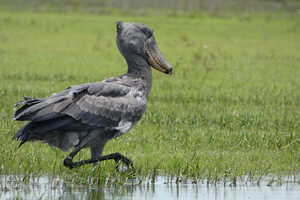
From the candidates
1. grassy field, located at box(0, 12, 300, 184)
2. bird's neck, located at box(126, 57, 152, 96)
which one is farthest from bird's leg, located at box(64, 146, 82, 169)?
bird's neck, located at box(126, 57, 152, 96)

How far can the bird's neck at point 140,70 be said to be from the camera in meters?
8.35

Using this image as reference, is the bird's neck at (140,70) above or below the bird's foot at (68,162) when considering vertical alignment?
above

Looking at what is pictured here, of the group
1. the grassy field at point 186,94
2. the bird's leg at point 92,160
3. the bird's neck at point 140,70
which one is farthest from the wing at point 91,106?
the grassy field at point 186,94

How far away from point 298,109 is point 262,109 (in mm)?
796

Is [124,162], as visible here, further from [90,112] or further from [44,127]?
[44,127]

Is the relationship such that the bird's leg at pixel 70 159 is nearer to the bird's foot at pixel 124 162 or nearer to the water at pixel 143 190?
the water at pixel 143 190

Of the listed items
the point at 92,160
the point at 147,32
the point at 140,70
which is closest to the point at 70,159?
the point at 92,160

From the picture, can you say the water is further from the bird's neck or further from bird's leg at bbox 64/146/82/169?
the bird's neck

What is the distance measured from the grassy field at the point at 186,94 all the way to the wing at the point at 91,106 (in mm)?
681

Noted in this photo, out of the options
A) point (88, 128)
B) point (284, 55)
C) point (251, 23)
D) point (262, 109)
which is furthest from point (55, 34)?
point (88, 128)

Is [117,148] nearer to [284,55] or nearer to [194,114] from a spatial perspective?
[194,114]

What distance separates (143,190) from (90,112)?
43.1 inches

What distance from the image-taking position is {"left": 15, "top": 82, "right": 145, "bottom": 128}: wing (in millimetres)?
7711

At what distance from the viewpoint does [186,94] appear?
15117mm
